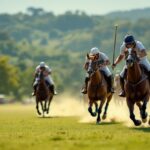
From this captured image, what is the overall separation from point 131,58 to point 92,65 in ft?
15.6

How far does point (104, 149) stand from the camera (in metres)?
15.0

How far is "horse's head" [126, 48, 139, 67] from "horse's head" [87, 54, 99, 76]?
432cm

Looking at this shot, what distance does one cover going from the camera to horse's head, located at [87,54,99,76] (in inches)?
1079

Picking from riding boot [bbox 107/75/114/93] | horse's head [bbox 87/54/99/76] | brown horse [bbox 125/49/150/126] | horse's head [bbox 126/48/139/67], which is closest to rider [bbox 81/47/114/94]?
riding boot [bbox 107/75/114/93]

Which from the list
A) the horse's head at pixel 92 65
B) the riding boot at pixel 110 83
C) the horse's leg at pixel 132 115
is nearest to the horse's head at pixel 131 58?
the horse's leg at pixel 132 115

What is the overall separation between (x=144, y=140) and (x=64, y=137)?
2.21m

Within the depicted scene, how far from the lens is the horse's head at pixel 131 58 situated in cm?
2286

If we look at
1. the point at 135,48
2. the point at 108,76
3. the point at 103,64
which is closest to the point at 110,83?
the point at 108,76

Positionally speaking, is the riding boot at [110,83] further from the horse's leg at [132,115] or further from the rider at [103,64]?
the horse's leg at [132,115]

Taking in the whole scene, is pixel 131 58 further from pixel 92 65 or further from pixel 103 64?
pixel 103 64

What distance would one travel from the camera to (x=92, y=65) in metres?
27.5

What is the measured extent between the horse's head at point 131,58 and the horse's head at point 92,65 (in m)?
4.32

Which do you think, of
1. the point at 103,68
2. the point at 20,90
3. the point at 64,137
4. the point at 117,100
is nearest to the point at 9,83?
the point at 20,90

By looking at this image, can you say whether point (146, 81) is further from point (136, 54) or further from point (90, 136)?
point (90, 136)
